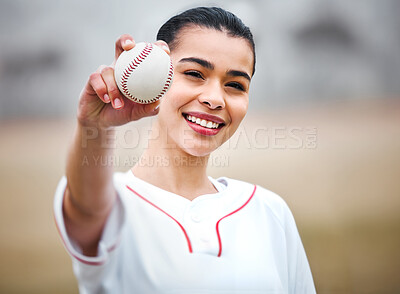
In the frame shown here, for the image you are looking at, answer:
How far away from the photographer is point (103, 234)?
0.62 meters

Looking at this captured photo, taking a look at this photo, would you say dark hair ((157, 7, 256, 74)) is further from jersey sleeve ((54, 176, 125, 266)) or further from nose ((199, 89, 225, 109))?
jersey sleeve ((54, 176, 125, 266))

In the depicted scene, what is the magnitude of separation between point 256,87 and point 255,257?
921 millimetres

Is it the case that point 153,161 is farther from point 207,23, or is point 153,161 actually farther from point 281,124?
point 281,124

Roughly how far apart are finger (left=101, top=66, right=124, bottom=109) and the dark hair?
31 centimetres

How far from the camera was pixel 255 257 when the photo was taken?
805mm

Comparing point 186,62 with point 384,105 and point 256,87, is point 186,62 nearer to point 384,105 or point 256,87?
point 256,87

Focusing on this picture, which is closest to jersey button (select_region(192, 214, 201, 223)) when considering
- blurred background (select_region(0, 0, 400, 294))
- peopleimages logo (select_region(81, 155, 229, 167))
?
peopleimages logo (select_region(81, 155, 229, 167))

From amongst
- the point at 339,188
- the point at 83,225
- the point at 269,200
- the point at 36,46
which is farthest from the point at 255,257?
the point at 36,46

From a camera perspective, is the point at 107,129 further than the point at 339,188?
No

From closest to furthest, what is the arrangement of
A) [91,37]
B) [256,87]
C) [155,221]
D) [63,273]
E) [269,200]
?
[155,221] → [269,200] → [63,273] → [91,37] → [256,87]

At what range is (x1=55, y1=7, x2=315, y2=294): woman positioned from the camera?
2.40 feet

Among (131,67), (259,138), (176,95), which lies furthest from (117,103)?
(259,138)

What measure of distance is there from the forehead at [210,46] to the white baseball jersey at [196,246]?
29 cm

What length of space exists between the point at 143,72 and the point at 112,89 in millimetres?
129
